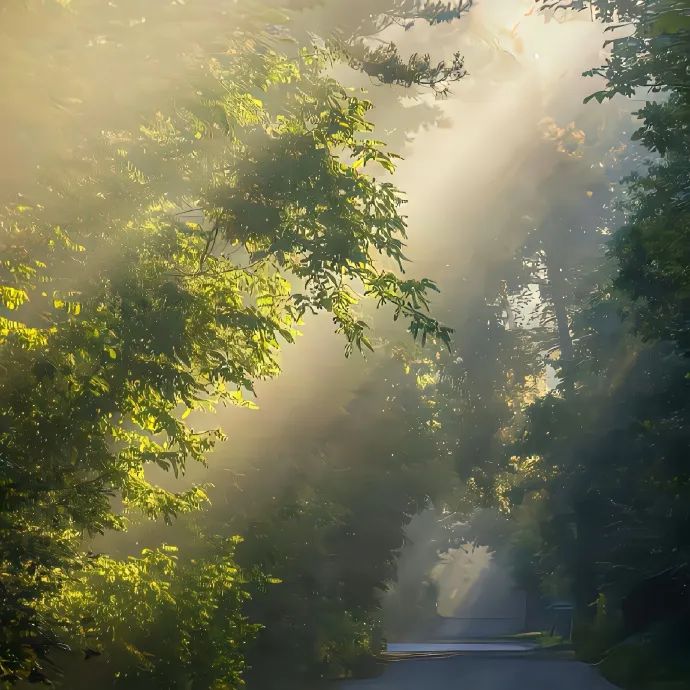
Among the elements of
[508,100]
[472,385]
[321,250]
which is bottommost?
[321,250]

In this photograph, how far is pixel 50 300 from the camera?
12.1 meters

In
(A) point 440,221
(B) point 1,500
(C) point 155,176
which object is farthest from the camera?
(A) point 440,221

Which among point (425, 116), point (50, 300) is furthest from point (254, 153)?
point (425, 116)

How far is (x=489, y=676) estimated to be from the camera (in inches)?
1053

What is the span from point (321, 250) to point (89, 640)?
16.3ft

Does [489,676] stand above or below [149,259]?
below

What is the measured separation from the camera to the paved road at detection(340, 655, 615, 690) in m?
23.4

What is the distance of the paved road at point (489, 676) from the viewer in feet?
76.9

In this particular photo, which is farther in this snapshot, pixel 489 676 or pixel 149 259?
pixel 489 676

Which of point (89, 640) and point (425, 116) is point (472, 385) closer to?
point (425, 116)

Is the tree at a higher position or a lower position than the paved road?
higher

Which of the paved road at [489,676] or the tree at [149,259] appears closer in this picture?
the tree at [149,259]

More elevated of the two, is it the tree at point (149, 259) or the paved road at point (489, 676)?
the tree at point (149, 259)

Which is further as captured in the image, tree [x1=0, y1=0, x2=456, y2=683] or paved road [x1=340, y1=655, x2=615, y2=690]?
paved road [x1=340, y1=655, x2=615, y2=690]
